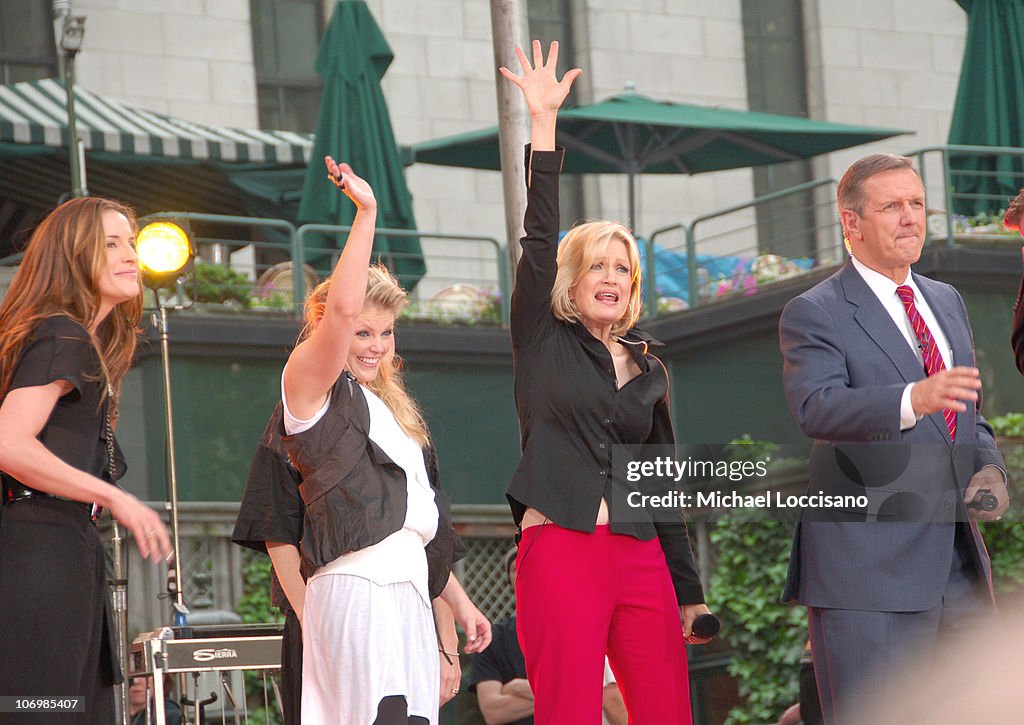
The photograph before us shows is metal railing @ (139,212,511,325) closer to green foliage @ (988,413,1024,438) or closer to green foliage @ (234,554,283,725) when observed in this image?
green foliage @ (234,554,283,725)

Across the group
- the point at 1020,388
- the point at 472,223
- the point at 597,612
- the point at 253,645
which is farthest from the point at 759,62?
the point at 597,612

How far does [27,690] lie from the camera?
358cm

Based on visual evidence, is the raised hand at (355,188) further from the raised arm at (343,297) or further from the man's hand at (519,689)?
the man's hand at (519,689)

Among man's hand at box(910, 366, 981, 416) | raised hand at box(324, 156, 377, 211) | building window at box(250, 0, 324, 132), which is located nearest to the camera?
man's hand at box(910, 366, 981, 416)

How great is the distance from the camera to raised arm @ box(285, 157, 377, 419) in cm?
394

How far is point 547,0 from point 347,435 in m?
13.2

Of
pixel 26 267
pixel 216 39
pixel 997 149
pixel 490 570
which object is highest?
pixel 216 39

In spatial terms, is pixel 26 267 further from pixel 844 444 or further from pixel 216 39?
pixel 216 39

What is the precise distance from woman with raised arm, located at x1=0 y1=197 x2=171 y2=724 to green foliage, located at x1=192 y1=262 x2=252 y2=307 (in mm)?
6975

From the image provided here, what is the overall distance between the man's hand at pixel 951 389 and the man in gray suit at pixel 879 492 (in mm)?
96

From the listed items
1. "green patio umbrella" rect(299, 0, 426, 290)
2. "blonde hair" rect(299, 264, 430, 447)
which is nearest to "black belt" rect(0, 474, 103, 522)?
"blonde hair" rect(299, 264, 430, 447)

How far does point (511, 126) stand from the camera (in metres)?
8.13

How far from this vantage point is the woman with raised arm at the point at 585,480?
4367 millimetres

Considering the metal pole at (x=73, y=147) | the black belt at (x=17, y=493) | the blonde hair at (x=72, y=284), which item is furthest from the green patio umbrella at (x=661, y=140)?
the black belt at (x=17, y=493)
